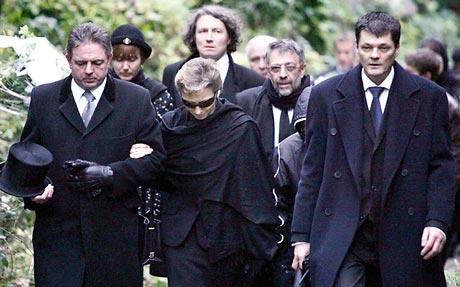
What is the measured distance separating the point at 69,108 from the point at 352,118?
1792mm

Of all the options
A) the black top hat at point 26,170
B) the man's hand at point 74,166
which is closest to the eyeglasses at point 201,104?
the man's hand at point 74,166

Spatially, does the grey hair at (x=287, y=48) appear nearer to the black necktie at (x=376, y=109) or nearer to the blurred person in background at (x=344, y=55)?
the black necktie at (x=376, y=109)

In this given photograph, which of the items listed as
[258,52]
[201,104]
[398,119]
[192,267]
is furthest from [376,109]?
[258,52]

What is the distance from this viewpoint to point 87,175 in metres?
7.74

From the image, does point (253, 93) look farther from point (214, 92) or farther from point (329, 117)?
point (329, 117)

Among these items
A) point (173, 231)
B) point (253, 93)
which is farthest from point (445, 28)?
point (173, 231)

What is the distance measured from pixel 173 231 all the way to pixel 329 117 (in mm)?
1414

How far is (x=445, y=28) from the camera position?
24672 millimetres

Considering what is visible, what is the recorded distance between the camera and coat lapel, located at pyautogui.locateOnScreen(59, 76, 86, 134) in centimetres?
796

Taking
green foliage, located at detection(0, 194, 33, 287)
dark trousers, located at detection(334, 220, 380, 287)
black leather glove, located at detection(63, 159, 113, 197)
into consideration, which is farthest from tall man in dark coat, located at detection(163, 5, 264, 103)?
dark trousers, located at detection(334, 220, 380, 287)

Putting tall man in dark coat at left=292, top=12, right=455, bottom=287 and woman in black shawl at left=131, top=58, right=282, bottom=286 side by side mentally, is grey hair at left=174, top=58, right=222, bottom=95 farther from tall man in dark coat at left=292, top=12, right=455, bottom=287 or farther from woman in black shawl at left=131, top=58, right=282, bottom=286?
tall man in dark coat at left=292, top=12, right=455, bottom=287

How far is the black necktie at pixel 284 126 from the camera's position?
9195 mm

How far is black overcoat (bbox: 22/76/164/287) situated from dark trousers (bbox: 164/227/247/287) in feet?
1.00

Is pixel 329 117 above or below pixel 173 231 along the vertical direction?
above
